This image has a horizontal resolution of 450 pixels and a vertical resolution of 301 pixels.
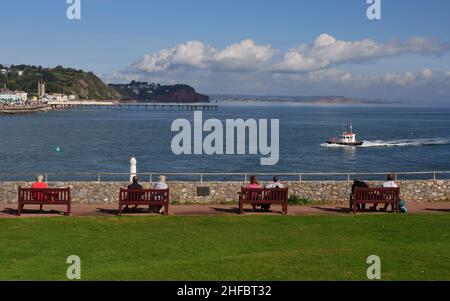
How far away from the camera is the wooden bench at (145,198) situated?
15.6 metres

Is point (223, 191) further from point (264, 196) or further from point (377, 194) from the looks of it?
point (377, 194)

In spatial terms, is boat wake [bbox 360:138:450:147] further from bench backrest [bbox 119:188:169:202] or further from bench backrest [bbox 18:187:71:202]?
bench backrest [bbox 18:187:71:202]

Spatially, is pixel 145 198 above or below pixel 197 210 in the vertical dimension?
above

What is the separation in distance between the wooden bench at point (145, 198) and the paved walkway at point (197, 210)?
0.30 metres

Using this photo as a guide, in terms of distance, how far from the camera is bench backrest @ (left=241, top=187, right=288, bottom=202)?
16125mm

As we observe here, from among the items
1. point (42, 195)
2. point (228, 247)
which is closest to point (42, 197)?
point (42, 195)

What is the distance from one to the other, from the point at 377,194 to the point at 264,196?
2.85 m

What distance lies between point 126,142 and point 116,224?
75.0m

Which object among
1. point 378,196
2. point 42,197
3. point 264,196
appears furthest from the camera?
point 378,196

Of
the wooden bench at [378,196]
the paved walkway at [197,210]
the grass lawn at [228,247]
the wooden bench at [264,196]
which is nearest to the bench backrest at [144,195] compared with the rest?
the paved walkway at [197,210]

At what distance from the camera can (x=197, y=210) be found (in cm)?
1672

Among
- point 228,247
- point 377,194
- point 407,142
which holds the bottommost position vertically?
point 228,247
